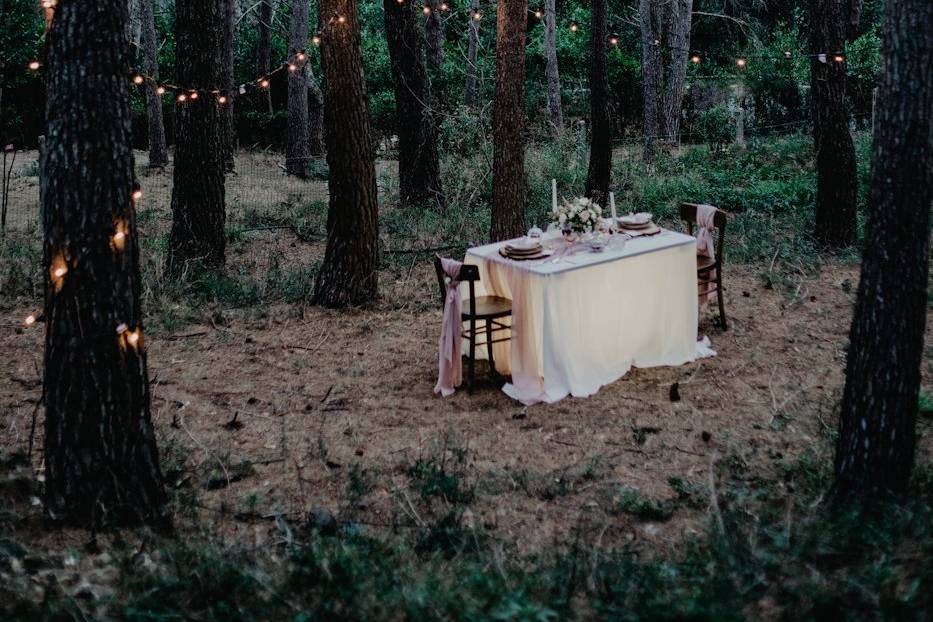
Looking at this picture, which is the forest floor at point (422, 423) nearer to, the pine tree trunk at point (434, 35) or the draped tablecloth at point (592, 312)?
the draped tablecloth at point (592, 312)

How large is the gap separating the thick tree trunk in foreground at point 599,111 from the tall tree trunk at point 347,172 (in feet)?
17.0

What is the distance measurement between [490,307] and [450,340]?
A: 45 centimetres

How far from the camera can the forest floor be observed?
478cm

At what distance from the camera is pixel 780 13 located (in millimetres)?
29312

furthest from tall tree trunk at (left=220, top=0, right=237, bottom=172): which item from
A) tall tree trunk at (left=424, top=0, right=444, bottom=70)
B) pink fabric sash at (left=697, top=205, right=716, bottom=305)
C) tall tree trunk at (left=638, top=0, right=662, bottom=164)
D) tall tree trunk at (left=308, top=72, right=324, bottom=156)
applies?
pink fabric sash at (left=697, top=205, right=716, bottom=305)

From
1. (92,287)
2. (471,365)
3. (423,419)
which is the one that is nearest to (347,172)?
(471,365)

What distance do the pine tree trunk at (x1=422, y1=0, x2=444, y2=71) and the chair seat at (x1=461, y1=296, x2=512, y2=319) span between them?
1058cm

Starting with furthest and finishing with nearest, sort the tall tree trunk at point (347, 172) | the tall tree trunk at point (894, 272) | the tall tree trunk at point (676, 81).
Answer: the tall tree trunk at point (676, 81) → the tall tree trunk at point (347, 172) → the tall tree trunk at point (894, 272)

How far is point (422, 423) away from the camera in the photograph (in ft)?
21.0

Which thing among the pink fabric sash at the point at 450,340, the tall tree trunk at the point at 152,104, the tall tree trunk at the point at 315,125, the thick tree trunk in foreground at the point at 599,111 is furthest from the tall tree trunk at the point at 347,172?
the tall tree trunk at the point at 315,125

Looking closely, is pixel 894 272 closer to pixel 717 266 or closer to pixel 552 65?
pixel 717 266

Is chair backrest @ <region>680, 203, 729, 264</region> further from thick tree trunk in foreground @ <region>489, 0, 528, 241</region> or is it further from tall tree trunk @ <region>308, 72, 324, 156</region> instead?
tall tree trunk @ <region>308, 72, 324, 156</region>

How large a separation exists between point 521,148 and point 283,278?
3.04 m

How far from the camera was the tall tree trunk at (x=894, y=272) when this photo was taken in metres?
4.08
